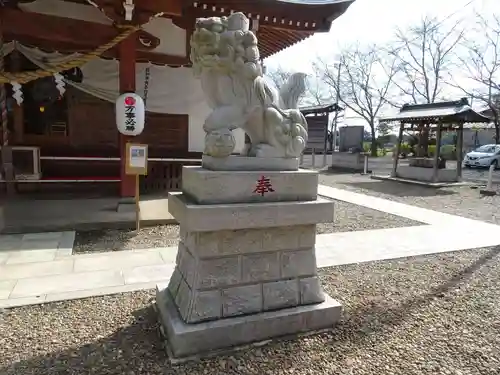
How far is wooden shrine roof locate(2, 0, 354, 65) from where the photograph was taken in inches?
197

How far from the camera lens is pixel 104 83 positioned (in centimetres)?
695

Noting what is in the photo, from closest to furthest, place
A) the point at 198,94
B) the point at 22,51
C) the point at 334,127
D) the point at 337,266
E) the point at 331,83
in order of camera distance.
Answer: the point at 337,266 → the point at 22,51 → the point at 198,94 → the point at 331,83 → the point at 334,127

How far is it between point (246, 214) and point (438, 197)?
29.3 feet

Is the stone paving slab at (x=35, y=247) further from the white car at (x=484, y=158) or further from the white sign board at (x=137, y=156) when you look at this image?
the white car at (x=484, y=158)

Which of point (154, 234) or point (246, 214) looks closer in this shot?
point (246, 214)

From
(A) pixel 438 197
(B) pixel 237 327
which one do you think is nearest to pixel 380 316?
(B) pixel 237 327

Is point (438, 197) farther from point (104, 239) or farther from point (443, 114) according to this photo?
point (104, 239)

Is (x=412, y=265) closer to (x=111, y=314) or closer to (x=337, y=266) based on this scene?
(x=337, y=266)

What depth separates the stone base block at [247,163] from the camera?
2.39 m

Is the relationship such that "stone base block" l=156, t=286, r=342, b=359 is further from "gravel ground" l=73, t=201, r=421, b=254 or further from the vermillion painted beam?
the vermillion painted beam

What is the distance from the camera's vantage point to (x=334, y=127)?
108 ft

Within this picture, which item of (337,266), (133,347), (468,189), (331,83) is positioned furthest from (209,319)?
(331,83)

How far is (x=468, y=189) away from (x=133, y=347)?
11.8 meters

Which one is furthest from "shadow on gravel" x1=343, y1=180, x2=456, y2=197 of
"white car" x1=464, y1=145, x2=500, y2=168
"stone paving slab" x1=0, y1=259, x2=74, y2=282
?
"white car" x1=464, y1=145, x2=500, y2=168
